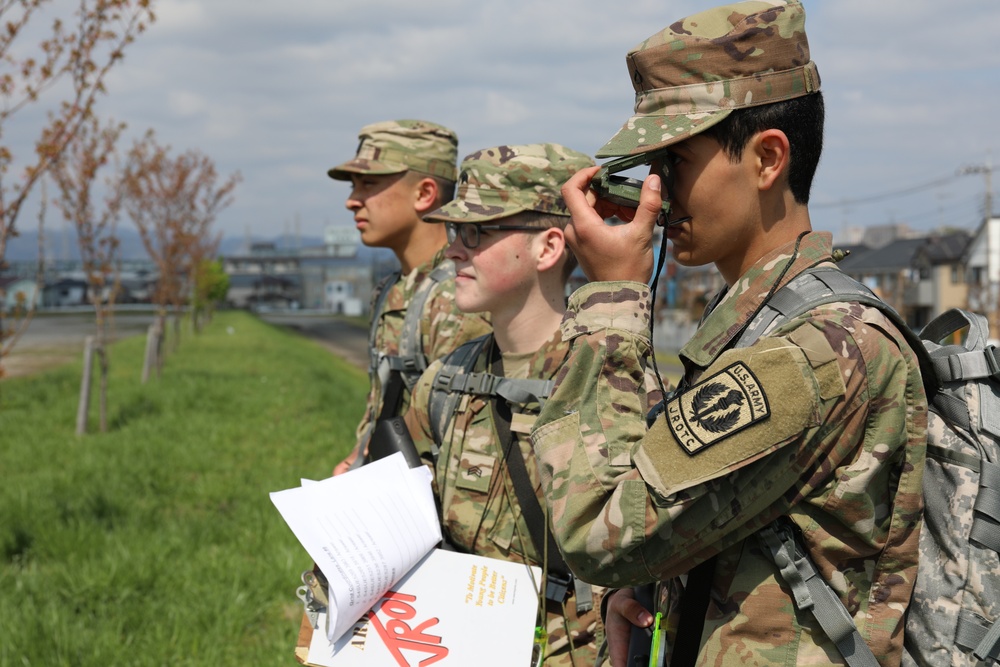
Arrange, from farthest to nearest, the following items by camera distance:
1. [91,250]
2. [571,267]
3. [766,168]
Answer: [91,250], [571,267], [766,168]

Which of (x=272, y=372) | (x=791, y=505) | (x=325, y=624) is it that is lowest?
(x=272, y=372)

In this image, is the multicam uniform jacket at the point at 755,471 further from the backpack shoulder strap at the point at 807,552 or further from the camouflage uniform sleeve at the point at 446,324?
the camouflage uniform sleeve at the point at 446,324

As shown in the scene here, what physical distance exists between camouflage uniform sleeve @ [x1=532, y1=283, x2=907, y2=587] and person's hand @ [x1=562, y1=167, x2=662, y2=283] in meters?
0.25

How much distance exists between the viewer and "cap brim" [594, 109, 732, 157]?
5.16 feet

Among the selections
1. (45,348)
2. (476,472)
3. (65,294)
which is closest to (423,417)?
(476,472)

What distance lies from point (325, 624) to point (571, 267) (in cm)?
136

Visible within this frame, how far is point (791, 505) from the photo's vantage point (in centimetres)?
146

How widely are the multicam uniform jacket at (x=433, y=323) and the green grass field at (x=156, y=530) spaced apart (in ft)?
4.77

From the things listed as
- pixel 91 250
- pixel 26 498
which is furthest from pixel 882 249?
pixel 26 498

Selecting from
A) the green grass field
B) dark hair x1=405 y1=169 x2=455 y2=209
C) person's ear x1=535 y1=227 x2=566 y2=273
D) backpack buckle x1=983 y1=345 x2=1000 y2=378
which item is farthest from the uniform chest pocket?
the green grass field

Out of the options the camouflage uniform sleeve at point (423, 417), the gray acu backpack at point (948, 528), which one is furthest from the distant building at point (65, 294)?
the gray acu backpack at point (948, 528)

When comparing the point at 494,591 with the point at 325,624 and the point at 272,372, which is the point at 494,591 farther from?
the point at 272,372

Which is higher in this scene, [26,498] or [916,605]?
[916,605]

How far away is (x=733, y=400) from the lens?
140cm
